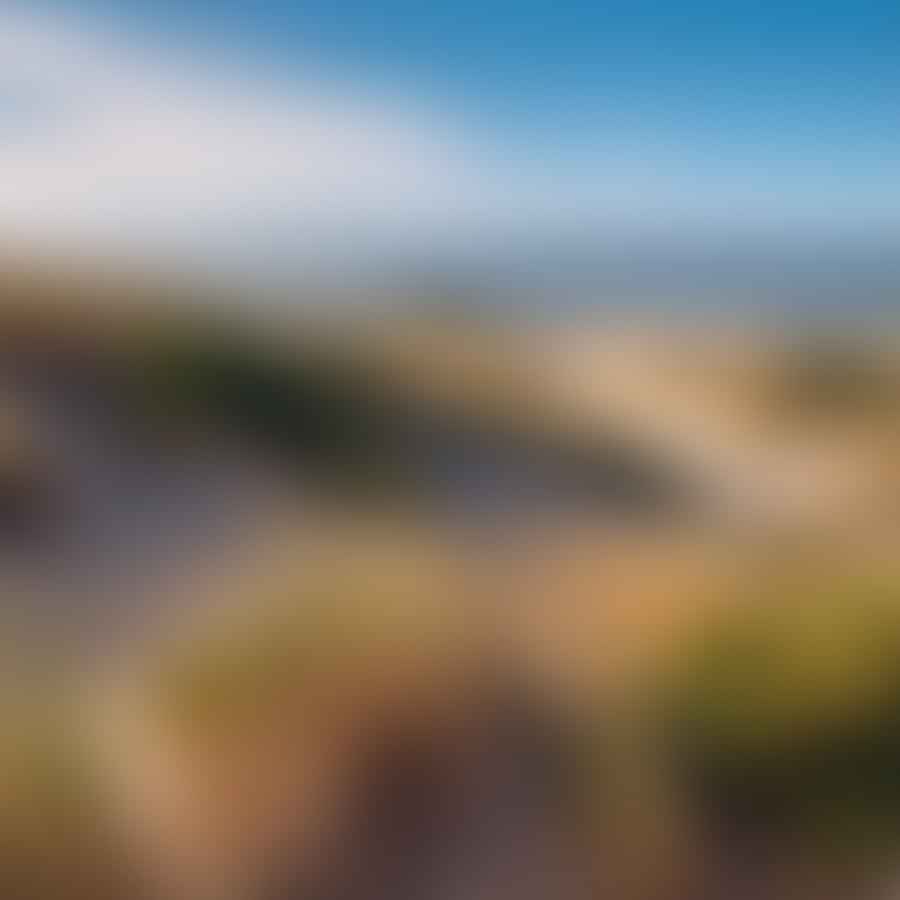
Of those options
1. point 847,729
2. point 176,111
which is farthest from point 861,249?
point 176,111

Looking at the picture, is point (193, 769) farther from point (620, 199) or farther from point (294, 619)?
point (620, 199)

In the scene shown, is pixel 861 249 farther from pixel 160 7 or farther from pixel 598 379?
pixel 160 7

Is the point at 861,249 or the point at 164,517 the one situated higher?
the point at 861,249

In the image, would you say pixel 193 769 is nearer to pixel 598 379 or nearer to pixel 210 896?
pixel 210 896

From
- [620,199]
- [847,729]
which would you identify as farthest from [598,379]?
[847,729]

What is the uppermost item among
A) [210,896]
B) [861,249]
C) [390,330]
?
[861,249]

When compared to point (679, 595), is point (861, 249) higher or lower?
higher

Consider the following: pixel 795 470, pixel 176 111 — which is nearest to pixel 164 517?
pixel 176 111

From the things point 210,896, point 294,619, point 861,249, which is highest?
point 861,249
